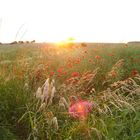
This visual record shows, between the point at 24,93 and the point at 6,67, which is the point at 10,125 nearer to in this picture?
the point at 24,93

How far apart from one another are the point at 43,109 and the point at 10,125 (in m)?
0.47

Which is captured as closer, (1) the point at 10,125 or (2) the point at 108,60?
(1) the point at 10,125

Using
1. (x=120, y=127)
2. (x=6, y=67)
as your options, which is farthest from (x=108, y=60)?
(x=120, y=127)

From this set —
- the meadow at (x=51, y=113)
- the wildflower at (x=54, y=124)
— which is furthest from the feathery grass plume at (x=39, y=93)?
the wildflower at (x=54, y=124)

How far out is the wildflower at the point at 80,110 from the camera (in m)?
4.03

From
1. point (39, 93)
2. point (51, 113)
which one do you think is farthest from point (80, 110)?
point (39, 93)

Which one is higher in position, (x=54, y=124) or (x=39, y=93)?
(x=39, y=93)

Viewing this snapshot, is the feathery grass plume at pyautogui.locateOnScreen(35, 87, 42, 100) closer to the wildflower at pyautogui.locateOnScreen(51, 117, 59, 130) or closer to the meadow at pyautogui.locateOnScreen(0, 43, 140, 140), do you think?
the meadow at pyautogui.locateOnScreen(0, 43, 140, 140)

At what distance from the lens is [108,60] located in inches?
299

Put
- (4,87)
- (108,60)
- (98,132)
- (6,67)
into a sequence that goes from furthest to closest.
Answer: (108,60) < (6,67) < (4,87) < (98,132)

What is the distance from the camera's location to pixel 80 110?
408 cm

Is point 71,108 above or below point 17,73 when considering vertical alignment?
below

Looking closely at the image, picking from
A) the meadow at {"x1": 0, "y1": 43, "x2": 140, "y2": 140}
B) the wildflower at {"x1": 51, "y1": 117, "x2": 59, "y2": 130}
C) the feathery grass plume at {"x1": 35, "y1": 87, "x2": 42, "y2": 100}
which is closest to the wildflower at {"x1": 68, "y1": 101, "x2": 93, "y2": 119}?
the meadow at {"x1": 0, "y1": 43, "x2": 140, "y2": 140}

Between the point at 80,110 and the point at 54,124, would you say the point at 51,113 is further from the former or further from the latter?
the point at 80,110
